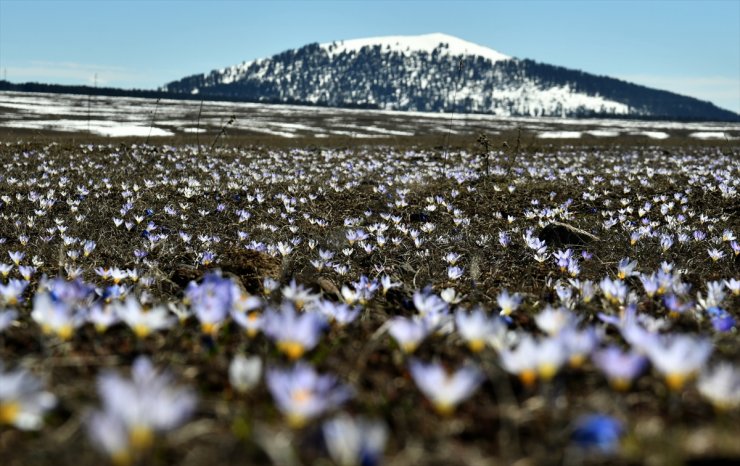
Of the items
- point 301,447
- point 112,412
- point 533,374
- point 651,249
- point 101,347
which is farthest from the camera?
point 651,249

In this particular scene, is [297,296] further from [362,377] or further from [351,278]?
[351,278]

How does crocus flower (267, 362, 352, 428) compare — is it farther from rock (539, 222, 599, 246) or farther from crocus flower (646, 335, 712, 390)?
rock (539, 222, 599, 246)

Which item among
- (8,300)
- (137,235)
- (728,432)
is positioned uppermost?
(728,432)

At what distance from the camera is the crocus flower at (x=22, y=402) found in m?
1.06

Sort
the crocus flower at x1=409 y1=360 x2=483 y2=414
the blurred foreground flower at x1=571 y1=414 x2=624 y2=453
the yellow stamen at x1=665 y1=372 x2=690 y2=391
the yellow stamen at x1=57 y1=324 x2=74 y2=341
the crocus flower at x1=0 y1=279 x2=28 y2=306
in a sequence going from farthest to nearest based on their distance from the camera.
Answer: the crocus flower at x1=0 y1=279 x2=28 y2=306, the yellow stamen at x1=57 y1=324 x2=74 y2=341, the yellow stamen at x1=665 y1=372 x2=690 y2=391, the crocus flower at x1=409 y1=360 x2=483 y2=414, the blurred foreground flower at x1=571 y1=414 x2=624 y2=453

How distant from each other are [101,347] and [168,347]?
21 centimetres

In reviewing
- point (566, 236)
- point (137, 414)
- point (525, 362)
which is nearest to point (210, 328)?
point (137, 414)

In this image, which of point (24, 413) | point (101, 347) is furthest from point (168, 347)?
point (24, 413)

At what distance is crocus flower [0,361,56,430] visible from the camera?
1059 millimetres

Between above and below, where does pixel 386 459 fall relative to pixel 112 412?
below

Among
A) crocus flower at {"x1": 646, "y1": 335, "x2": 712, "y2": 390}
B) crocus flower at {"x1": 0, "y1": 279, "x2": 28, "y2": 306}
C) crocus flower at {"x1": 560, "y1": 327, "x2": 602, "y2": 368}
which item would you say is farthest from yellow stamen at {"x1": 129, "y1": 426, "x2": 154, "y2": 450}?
crocus flower at {"x1": 0, "y1": 279, "x2": 28, "y2": 306}

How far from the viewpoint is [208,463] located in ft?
3.41

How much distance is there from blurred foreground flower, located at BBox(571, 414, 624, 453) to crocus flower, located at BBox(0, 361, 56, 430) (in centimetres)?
114

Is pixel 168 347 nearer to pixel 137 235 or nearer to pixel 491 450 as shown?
pixel 491 450
